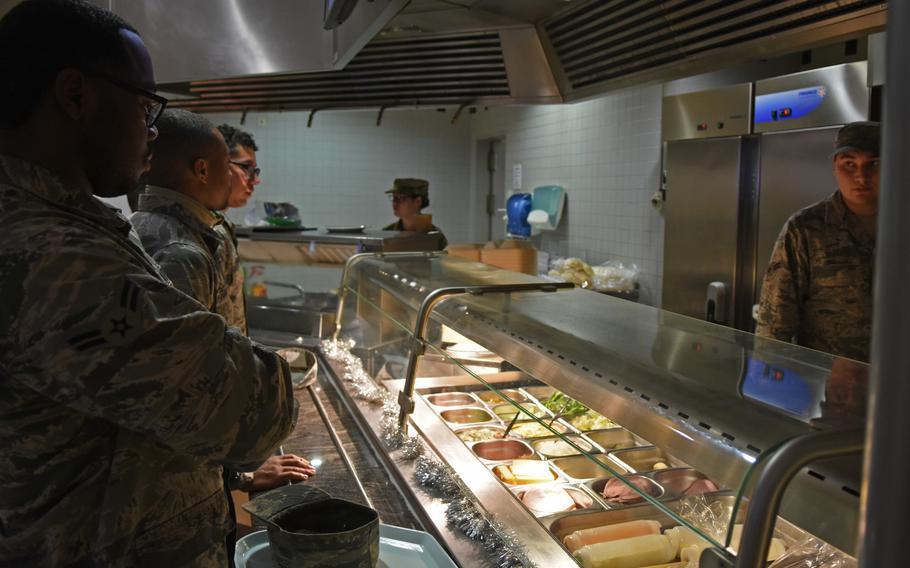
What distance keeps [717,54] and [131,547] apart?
2287mm

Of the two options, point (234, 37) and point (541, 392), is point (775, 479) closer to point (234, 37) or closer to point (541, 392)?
point (541, 392)

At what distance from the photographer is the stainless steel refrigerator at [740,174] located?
3506 millimetres

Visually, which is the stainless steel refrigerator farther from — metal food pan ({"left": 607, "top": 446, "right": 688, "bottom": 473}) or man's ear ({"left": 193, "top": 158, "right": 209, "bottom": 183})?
man's ear ({"left": 193, "top": 158, "right": 209, "bottom": 183})

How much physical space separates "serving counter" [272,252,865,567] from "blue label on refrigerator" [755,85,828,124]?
74.5 inches

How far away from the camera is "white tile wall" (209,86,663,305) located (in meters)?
5.78

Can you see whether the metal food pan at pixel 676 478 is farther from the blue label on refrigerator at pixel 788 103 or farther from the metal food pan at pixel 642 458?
the blue label on refrigerator at pixel 788 103

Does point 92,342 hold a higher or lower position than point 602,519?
higher

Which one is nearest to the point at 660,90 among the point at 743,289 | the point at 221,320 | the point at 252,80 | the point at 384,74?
the point at 743,289

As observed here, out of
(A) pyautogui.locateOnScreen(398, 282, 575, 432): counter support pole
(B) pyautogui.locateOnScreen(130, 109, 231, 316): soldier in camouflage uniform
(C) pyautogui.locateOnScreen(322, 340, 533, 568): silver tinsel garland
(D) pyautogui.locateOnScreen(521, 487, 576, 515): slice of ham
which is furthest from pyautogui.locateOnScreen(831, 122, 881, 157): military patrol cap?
(B) pyautogui.locateOnScreen(130, 109, 231, 316): soldier in camouflage uniform

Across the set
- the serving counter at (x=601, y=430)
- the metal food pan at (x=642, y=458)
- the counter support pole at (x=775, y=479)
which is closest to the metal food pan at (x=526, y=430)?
the serving counter at (x=601, y=430)

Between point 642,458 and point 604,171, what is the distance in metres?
4.52

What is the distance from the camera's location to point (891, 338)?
47 cm

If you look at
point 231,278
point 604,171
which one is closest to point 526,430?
point 231,278

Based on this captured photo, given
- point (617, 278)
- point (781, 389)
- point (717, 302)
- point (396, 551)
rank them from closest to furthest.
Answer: point (781, 389) < point (396, 551) < point (717, 302) < point (617, 278)
